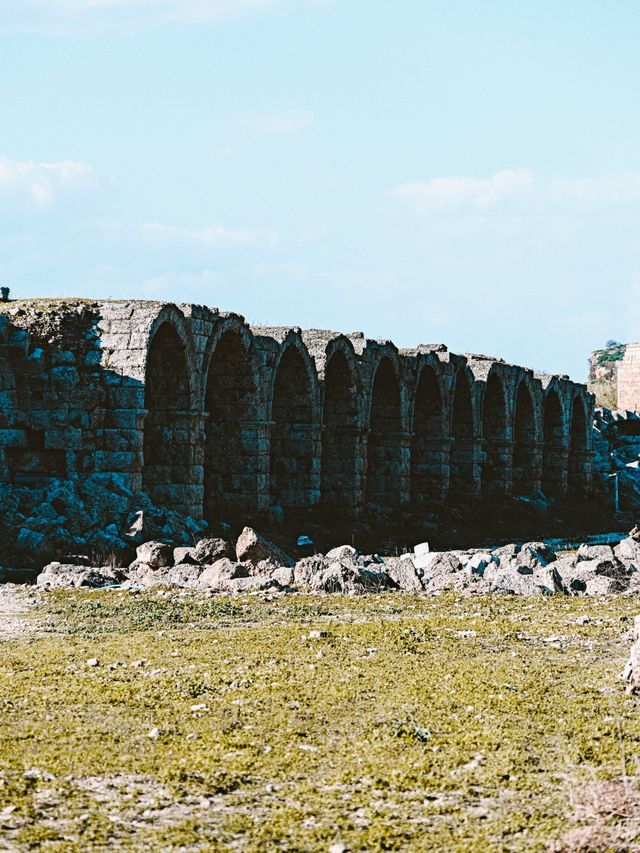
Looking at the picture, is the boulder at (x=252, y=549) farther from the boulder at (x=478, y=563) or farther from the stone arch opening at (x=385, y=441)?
the stone arch opening at (x=385, y=441)

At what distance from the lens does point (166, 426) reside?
59.0ft

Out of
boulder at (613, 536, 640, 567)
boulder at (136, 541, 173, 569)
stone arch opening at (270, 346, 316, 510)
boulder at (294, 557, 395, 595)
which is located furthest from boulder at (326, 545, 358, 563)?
stone arch opening at (270, 346, 316, 510)

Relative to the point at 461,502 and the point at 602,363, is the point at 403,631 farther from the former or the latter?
the point at 602,363

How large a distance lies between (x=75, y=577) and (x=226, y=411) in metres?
8.03

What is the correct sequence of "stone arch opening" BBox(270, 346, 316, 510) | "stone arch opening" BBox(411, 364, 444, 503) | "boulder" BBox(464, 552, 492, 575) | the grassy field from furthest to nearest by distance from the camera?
1. "stone arch opening" BBox(411, 364, 444, 503)
2. "stone arch opening" BBox(270, 346, 316, 510)
3. "boulder" BBox(464, 552, 492, 575)
4. the grassy field

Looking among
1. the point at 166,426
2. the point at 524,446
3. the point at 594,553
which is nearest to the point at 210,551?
the point at 166,426

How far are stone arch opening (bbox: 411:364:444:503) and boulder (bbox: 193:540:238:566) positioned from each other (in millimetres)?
14832

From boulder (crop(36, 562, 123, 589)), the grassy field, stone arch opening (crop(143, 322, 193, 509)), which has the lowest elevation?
the grassy field

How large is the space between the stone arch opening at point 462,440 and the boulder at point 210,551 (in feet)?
56.4

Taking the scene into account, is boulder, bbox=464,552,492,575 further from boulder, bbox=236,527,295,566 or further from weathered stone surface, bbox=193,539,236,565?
weathered stone surface, bbox=193,539,236,565

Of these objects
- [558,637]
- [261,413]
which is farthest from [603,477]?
[558,637]

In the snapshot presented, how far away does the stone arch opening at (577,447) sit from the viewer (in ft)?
134

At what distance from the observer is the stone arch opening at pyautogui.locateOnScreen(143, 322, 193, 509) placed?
17766mm

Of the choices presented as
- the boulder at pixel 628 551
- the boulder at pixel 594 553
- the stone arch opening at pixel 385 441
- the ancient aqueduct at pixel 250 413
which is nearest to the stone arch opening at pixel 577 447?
the ancient aqueduct at pixel 250 413
